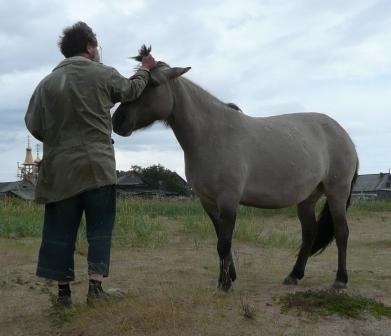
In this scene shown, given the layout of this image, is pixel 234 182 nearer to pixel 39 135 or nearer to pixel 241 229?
pixel 39 135

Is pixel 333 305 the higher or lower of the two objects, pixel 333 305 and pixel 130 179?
the lower

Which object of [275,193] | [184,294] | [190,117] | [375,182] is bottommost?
[184,294]

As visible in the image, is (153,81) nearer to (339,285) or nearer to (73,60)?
(73,60)

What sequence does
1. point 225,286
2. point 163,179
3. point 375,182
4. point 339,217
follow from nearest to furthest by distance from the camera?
1. point 225,286
2. point 339,217
3. point 163,179
4. point 375,182

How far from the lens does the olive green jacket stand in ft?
13.8

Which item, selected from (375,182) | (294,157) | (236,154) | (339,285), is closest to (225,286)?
(236,154)

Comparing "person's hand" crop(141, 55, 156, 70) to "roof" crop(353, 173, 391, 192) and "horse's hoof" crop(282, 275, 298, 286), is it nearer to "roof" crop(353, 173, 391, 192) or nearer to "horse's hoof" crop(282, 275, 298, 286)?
"horse's hoof" crop(282, 275, 298, 286)

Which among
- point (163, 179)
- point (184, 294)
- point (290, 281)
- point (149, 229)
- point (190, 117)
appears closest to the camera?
point (184, 294)

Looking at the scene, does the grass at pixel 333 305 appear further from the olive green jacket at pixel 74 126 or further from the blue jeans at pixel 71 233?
the olive green jacket at pixel 74 126

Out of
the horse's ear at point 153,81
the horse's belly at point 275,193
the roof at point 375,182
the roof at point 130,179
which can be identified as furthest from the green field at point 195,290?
the roof at point 375,182

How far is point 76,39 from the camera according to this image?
441 cm

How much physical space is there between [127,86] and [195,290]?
1696 millimetres

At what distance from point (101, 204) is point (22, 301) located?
1311mm

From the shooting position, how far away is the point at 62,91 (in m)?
4.22
